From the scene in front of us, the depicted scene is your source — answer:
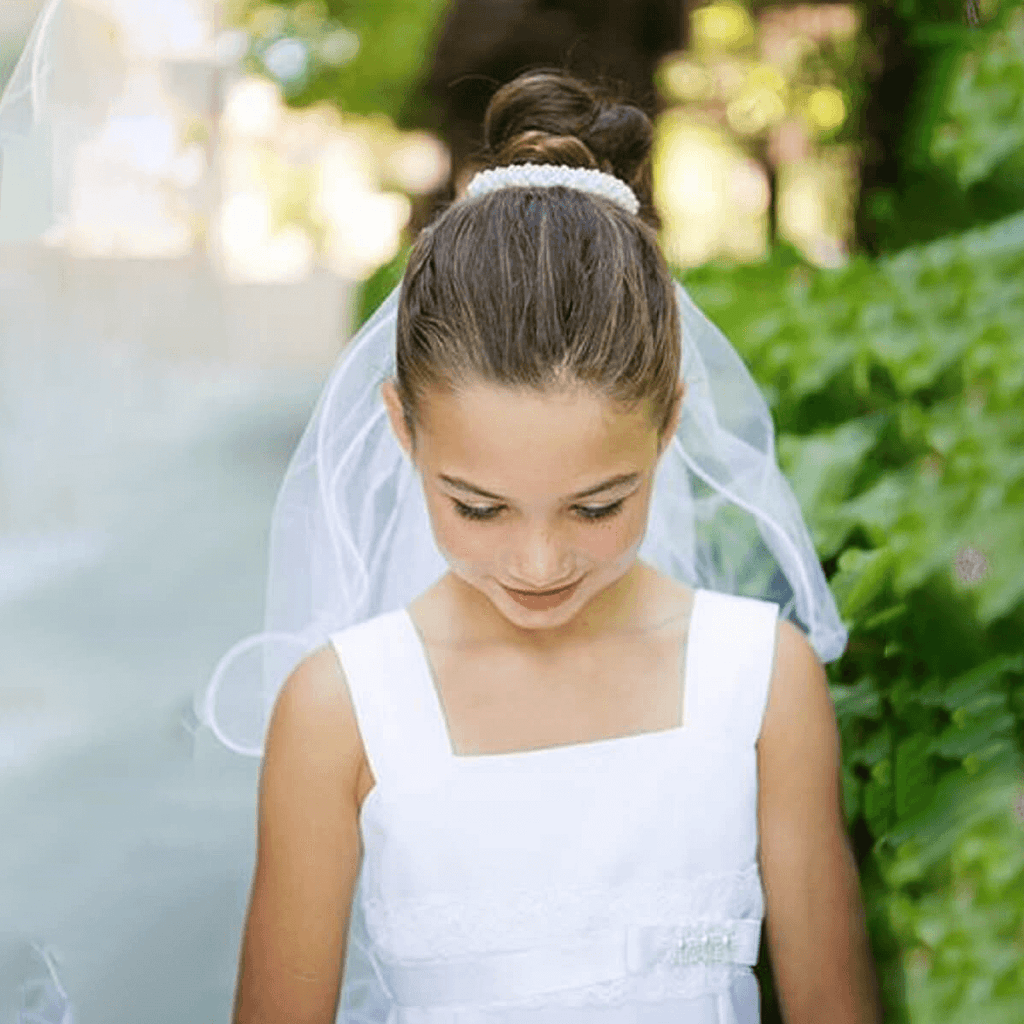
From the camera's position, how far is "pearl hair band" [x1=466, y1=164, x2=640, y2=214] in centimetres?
245

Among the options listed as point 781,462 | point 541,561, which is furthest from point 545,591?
point 781,462

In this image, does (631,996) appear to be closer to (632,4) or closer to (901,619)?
(901,619)

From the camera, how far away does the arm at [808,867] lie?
243 cm

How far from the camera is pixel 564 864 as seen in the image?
245 centimetres

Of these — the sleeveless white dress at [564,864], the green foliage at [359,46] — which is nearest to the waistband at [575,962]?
the sleeveless white dress at [564,864]

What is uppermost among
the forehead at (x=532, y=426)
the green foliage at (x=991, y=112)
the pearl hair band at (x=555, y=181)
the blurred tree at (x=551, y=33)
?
the green foliage at (x=991, y=112)

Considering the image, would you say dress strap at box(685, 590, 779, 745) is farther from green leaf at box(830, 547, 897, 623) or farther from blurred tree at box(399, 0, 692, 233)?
blurred tree at box(399, 0, 692, 233)

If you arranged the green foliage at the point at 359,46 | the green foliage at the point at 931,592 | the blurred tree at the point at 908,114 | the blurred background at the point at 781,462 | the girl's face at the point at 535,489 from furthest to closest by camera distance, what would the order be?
1. the green foliage at the point at 359,46
2. the blurred tree at the point at 908,114
3. the girl's face at the point at 535,489
4. the blurred background at the point at 781,462
5. the green foliage at the point at 931,592

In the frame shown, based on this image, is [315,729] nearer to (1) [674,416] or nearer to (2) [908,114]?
(1) [674,416]

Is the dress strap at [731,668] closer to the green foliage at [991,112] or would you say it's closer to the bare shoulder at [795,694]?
the bare shoulder at [795,694]

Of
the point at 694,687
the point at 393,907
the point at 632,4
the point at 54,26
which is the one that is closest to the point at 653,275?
the point at 694,687

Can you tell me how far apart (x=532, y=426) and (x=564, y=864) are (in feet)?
1.88

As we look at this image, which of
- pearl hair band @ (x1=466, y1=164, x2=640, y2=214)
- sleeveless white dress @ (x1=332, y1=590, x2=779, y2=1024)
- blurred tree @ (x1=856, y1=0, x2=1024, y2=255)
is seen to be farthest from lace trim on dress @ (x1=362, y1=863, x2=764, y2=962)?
blurred tree @ (x1=856, y1=0, x2=1024, y2=255)

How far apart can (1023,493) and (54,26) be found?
171 cm
